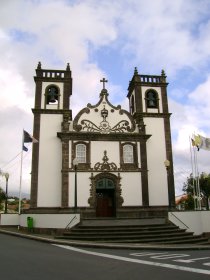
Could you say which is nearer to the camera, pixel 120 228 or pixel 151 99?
pixel 120 228

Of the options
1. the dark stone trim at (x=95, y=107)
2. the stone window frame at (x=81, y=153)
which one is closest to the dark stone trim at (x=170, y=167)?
the dark stone trim at (x=95, y=107)

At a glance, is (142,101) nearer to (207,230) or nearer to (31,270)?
(207,230)

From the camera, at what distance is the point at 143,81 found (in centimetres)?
3092

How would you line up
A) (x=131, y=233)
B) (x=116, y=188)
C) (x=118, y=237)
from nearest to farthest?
1. (x=118, y=237)
2. (x=131, y=233)
3. (x=116, y=188)

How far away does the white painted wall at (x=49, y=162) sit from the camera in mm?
26219

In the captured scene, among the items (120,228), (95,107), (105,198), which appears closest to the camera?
(120,228)

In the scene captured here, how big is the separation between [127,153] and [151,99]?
595 cm

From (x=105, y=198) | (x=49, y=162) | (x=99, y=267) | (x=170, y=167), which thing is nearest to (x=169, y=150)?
(x=170, y=167)

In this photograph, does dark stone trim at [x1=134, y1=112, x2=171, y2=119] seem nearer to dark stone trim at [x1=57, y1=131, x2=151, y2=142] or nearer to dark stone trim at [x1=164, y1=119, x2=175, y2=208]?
dark stone trim at [x1=164, y1=119, x2=175, y2=208]

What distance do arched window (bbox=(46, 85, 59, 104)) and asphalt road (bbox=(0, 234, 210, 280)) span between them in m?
18.4

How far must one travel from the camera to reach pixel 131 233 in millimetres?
18438

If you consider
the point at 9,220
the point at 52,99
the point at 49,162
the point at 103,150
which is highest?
the point at 52,99

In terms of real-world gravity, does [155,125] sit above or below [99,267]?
above

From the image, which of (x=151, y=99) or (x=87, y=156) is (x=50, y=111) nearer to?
(x=87, y=156)
